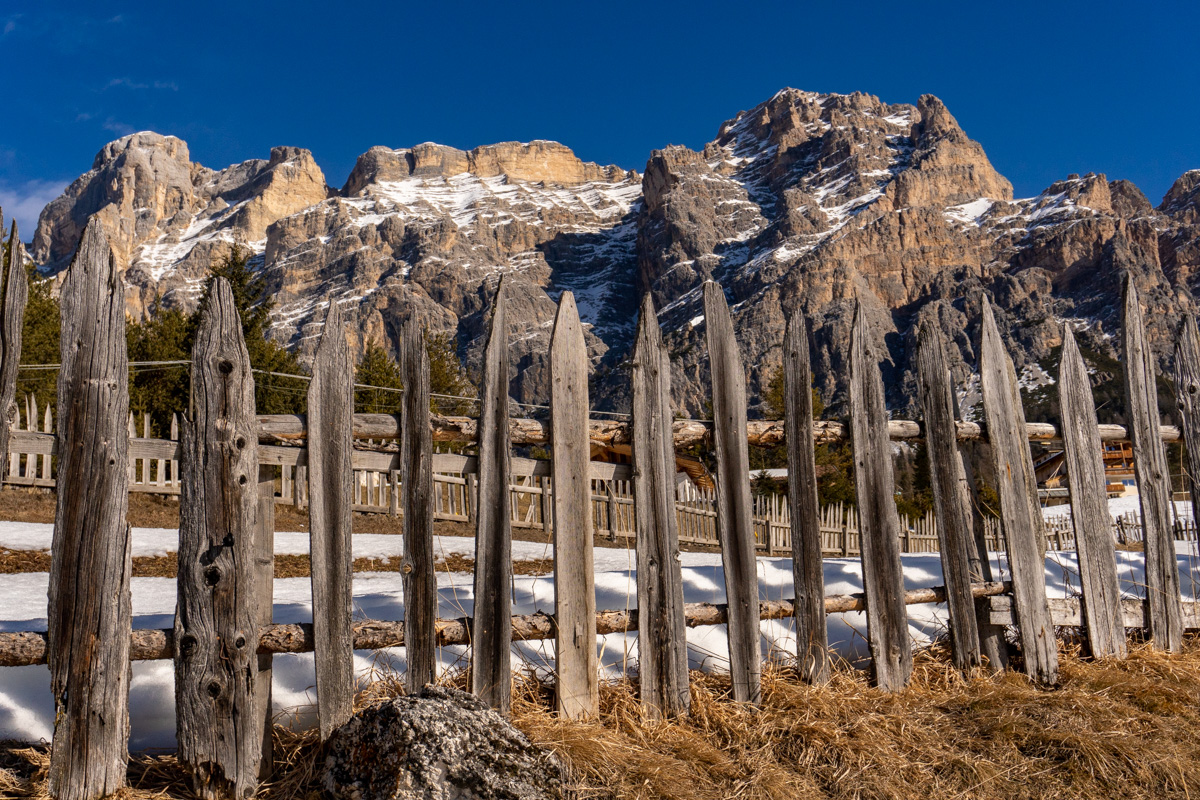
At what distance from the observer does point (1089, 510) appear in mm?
4105

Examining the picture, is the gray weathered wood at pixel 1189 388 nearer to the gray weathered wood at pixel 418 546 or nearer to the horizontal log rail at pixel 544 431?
the horizontal log rail at pixel 544 431

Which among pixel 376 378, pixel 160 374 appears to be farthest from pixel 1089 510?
pixel 376 378

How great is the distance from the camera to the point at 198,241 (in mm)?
172750

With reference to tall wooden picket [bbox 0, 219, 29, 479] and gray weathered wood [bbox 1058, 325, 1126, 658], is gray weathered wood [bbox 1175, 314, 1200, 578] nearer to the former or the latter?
gray weathered wood [bbox 1058, 325, 1126, 658]

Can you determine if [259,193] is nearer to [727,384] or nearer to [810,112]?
[810,112]

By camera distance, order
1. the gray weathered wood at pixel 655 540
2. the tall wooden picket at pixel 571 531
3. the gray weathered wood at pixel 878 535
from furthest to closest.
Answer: the gray weathered wood at pixel 878 535 → the gray weathered wood at pixel 655 540 → the tall wooden picket at pixel 571 531

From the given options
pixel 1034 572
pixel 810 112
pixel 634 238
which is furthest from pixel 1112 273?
pixel 1034 572

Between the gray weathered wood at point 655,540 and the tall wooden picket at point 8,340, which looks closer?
the tall wooden picket at point 8,340

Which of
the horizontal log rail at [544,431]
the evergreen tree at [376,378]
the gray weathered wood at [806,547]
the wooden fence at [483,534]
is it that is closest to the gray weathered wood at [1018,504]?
the wooden fence at [483,534]

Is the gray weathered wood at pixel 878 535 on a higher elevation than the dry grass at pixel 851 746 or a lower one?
higher

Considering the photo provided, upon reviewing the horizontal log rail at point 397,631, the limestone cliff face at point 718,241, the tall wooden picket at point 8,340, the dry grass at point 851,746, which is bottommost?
the dry grass at point 851,746

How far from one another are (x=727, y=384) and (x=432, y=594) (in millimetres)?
1582

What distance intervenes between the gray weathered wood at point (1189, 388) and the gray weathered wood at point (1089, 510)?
0.72 m

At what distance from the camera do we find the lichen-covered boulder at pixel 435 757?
2.16m
